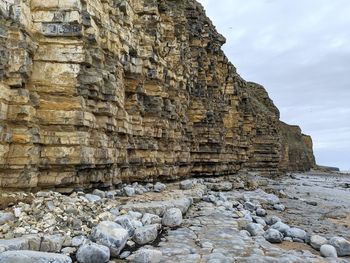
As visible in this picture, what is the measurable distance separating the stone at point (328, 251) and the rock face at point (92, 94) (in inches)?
234

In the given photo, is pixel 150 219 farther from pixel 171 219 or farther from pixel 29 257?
pixel 29 257

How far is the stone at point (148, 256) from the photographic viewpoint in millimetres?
6048

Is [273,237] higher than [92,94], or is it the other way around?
[92,94]

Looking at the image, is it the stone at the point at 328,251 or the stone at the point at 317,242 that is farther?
the stone at the point at 317,242

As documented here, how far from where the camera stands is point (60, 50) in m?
8.86

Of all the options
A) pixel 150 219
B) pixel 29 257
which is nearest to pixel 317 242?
pixel 150 219

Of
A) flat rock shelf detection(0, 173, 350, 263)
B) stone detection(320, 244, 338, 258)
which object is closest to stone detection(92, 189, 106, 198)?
flat rock shelf detection(0, 173, 350, 263)

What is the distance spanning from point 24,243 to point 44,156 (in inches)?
122

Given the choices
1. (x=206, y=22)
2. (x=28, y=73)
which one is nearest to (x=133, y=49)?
(x=28, y=73)

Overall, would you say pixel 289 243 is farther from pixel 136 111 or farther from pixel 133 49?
pixel 133 49

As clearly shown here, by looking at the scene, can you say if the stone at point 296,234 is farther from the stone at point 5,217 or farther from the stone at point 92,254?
the stone at point 5,217

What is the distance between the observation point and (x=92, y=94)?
384 inches

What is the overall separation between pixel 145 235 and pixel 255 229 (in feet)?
10.3

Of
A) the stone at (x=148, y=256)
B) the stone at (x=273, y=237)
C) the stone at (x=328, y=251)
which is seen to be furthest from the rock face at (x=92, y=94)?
the stone at (x=328, y=251)
